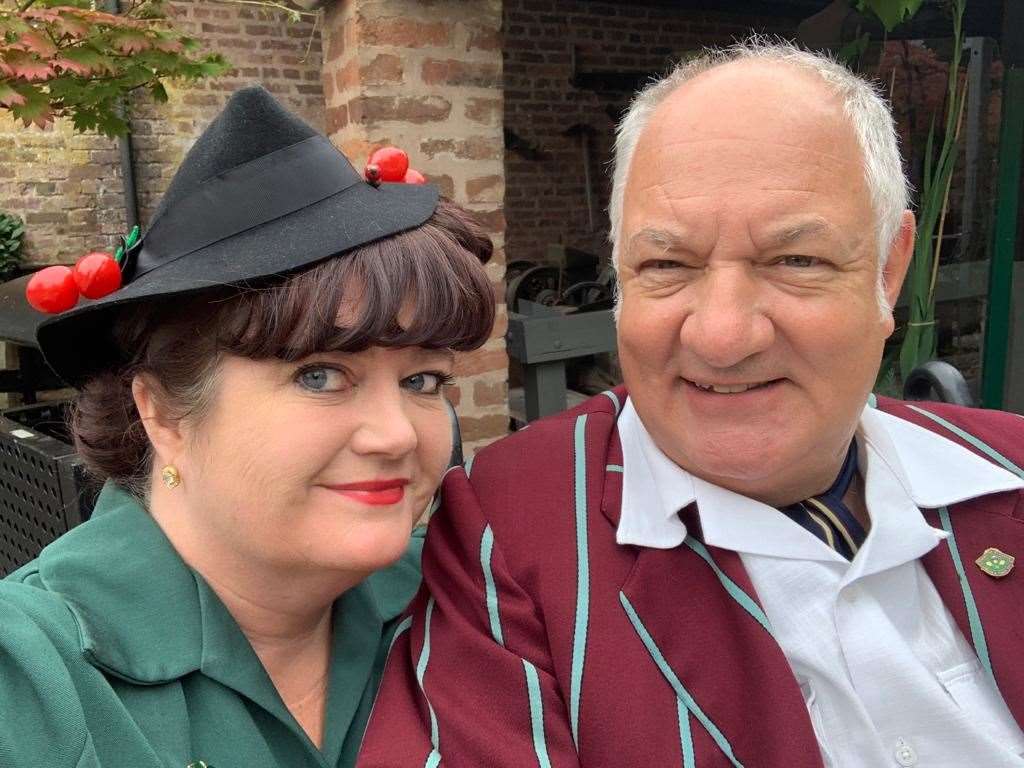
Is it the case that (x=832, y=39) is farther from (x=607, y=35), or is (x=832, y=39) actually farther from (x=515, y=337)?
(x=607, y=35)

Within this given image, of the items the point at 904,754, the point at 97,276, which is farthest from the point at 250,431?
the point at 904,754

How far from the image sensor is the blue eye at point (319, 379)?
48.4 inches

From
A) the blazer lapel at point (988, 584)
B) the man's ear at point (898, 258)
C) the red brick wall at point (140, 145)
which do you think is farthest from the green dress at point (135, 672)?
the red brick wall at point (140, 145)

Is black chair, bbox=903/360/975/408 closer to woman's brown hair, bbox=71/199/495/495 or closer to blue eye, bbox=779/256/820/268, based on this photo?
blue eye, bbox=779/256/820/268

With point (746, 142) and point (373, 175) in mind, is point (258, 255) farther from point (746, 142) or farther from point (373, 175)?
point (746, 142)

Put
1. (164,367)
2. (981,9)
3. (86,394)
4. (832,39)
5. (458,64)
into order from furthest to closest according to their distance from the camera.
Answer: (832,39), (981,9), (458,64), (86,394), (164,367)

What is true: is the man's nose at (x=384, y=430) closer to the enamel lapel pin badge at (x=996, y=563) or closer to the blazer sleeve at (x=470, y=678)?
the blazer sleeve at (x=470, y=678)

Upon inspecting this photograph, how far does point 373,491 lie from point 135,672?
0.39 meters

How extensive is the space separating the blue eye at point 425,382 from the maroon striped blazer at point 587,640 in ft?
0.50

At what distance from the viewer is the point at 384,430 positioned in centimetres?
124

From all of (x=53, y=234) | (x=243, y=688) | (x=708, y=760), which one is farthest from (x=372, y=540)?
(x=53, y=234)

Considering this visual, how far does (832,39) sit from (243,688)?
4444 millimetres

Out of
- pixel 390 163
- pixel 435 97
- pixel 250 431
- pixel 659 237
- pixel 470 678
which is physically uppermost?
pixel 435 97

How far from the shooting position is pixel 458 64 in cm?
286
